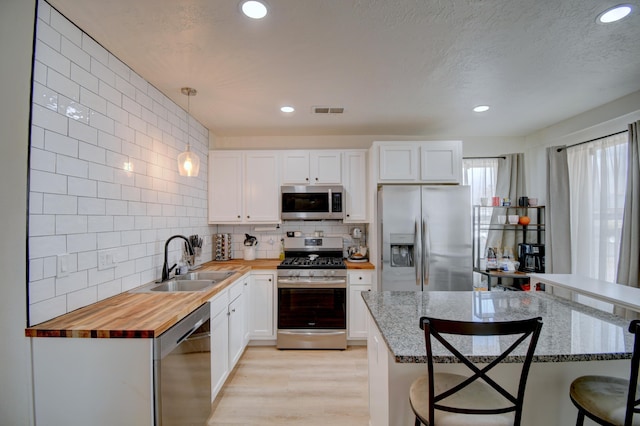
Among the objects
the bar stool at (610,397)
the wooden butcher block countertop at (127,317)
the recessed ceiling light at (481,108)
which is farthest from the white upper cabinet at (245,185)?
the bar stool at (610,397)

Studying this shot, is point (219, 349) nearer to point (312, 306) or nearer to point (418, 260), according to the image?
point (312, 306)

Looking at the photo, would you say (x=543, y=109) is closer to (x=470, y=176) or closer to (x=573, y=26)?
(x=470, y=176)

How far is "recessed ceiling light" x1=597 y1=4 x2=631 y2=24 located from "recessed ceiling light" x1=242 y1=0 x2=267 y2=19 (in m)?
1.88

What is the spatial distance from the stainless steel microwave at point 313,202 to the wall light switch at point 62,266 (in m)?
2.11

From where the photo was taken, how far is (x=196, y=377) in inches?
64.6

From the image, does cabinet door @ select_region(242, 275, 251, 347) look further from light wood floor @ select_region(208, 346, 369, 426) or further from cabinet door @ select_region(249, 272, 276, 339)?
light wood floor @ select_region(208, 346, 369, 426)

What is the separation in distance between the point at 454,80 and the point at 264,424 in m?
3.10

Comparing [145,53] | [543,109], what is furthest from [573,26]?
[145,53]

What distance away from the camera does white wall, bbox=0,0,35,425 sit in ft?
4.04

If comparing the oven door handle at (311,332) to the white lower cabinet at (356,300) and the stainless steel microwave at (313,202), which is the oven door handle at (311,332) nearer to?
the white lower cabinet at (356,300)

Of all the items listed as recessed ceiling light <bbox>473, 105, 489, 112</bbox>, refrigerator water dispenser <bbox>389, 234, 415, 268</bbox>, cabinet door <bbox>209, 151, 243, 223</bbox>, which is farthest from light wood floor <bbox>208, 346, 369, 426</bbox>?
recessed ceiling light <bbox>473, 105, 489, 112</bbox>

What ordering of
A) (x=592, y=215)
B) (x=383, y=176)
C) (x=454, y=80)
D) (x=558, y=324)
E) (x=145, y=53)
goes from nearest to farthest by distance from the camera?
(x=558, y=324), (x=145, y=53), (x=454, y=80), (x=592, y=215), (x=383, y=176)

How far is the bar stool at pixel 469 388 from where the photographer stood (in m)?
0.91

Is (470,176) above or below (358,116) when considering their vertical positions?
below
